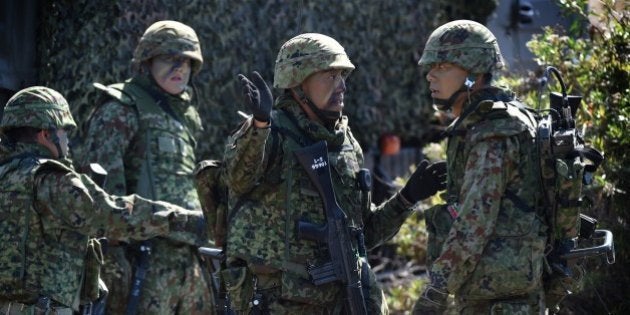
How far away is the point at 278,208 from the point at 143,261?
1544 mm

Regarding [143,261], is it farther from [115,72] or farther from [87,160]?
[115,72]

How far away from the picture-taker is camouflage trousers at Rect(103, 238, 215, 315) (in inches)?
302

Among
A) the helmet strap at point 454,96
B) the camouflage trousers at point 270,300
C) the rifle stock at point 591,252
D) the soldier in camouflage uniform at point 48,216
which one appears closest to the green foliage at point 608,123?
the rifle stock at point 591,252

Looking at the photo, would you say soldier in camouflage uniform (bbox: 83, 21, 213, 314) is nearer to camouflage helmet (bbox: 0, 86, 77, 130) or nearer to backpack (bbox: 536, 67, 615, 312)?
camouflage helmet (bbox: 0, 86, 77, 130)

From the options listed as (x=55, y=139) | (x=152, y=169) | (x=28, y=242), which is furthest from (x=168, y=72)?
(x=28, y=242)

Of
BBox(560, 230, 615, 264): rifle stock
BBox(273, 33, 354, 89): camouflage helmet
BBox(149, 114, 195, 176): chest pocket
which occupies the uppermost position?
BBox(273, 33, 354, 89): camouflage helmet

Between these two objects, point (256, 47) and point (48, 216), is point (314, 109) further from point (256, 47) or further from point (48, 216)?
point (256, 47)

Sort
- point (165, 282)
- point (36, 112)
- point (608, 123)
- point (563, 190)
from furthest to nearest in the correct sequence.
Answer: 1. point (608, 123)
2. point (165, 282)
3. point (36, 112)
4. point (563, 190)

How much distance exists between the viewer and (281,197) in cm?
645

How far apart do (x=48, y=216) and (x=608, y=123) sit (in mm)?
3656

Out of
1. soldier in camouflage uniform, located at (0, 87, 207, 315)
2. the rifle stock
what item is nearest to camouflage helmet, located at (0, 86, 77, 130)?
soldier in camouflage uniform, located at (0, 87, 207, 315)

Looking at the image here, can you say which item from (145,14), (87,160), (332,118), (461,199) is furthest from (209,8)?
(461,199)

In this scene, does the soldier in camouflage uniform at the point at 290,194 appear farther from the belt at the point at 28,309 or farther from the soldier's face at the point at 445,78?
the belt at the point at 28,309

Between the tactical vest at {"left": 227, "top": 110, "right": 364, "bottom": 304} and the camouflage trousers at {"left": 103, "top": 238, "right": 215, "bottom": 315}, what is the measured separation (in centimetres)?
133
